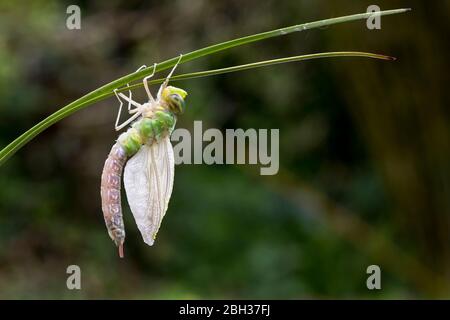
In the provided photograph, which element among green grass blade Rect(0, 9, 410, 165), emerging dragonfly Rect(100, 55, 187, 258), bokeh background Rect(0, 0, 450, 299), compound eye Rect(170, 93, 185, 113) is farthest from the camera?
bokeh background Rect(0, 0, 450, 299)

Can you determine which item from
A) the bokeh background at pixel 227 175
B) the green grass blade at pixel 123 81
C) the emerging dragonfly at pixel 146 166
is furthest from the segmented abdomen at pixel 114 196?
the bokeh background at pixel 227 175

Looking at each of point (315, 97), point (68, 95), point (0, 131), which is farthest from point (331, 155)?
point (0, 131)

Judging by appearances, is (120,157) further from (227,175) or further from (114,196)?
(227,175)

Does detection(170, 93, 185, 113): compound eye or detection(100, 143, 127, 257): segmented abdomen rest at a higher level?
detection(170, 93, 185, 113): compound eye

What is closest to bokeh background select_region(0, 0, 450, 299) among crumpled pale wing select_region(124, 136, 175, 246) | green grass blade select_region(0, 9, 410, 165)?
crumpled pale wing select_region(124, 136, 175, 246)

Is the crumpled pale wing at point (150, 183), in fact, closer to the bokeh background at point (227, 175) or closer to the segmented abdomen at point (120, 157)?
the segmented abdomen at point (120, 157)

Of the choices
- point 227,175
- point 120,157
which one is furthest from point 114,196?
point 227,175

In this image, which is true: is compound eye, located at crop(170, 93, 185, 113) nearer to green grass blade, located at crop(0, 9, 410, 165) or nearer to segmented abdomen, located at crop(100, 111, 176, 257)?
segmented abdomen, located at crop(100, 111, 176, 257)
